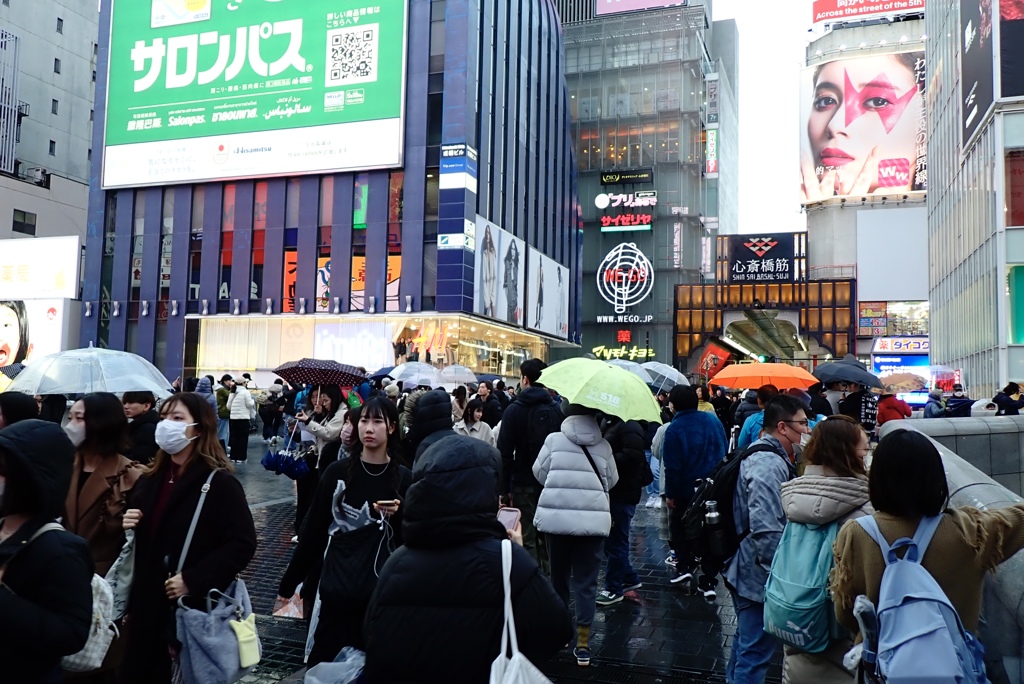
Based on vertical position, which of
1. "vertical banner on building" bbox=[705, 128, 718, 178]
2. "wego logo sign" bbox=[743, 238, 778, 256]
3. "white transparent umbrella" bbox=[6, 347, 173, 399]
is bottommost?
"white transparent umbrella" bbox=[6, 347, 173, 399]

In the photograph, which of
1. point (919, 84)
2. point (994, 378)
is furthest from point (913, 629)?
point (919, 84)

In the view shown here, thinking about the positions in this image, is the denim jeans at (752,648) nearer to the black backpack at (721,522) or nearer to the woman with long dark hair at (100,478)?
the black backpack at (721,522)

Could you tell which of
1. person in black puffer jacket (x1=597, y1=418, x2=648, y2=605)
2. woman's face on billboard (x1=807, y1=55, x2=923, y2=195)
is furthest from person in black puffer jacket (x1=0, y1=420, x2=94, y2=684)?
woman's face on billboard (x1=807, y1=55, x2=923, y2=195)

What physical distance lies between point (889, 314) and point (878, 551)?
68829 millimetres

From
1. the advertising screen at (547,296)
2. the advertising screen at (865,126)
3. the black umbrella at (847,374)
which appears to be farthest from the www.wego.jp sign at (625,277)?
the black umbrella at (847,374)

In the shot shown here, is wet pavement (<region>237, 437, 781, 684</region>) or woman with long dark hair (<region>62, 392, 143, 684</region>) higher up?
woman with long dark hair (<region>62, 392, 143, 684</region>)

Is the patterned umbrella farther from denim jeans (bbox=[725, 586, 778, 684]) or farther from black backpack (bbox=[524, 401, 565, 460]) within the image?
denim jeans (bbox=[725, 586, 778, 684])

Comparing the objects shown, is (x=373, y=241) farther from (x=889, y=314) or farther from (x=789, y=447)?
(x=889, y=314)

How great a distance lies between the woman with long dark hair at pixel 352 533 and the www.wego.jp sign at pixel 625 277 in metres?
61.7

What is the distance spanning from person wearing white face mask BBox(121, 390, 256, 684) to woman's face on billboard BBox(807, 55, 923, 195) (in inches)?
2799

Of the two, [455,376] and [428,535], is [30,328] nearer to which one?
[455,376]

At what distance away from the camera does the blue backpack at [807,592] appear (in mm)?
3537

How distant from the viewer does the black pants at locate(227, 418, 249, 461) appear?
18.3 metres

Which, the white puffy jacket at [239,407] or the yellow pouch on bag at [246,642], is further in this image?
the white puffy jacket at [239,407]
